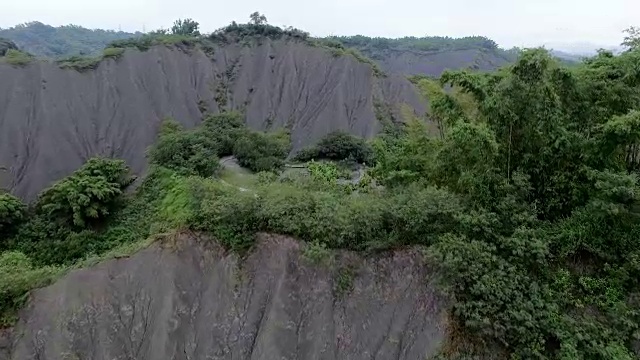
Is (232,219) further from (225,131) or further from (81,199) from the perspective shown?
(225,131)

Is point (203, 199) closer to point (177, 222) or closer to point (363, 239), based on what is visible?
point (177, 222)

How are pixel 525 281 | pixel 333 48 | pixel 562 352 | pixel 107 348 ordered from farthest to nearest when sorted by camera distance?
1. pixel 333 48
2. pixel 107 348
3. pixel 525 281
4. pixel 562 352

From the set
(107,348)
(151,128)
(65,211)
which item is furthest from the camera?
(151,128)

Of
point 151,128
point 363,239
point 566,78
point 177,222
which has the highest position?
point 566,78

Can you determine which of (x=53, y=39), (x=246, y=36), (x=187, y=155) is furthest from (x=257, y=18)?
(x=53, y=39)

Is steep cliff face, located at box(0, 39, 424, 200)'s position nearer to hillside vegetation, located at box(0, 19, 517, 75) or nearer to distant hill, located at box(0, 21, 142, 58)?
hillside vegetation, located at box(0, 19, 517, 75)

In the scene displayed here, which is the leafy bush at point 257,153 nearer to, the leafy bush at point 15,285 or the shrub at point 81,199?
the shrub at point 81,199

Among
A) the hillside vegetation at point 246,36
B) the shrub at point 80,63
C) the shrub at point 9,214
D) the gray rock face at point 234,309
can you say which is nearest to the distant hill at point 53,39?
the hillside vegetation at point 246,36

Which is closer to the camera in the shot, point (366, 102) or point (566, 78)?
point (566, 78)

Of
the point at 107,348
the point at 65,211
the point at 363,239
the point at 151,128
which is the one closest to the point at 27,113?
the point at 151,128
